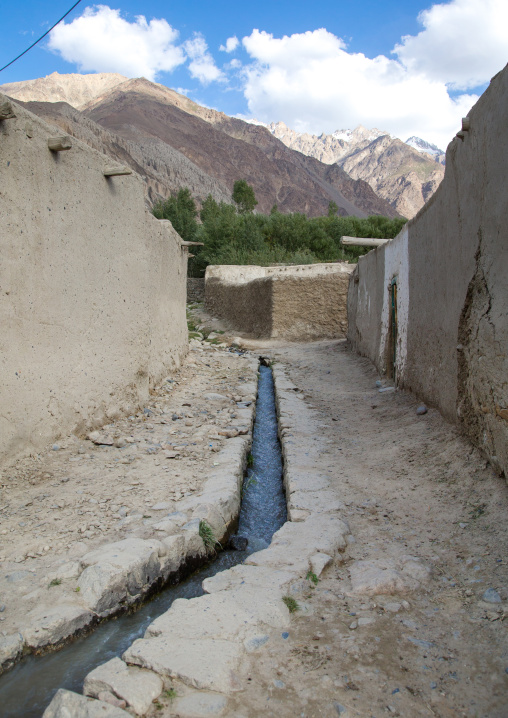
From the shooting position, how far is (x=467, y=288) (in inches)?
135

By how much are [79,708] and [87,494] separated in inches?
67.6

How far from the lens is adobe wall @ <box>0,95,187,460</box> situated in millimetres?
3193

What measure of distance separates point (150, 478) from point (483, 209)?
282cm

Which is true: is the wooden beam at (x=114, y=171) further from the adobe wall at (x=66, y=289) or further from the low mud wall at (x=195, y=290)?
the low mud wall at (x=195, y=290)

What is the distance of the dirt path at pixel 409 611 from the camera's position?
5.13 feet

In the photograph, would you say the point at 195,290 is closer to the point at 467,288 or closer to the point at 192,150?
the point at 467,288

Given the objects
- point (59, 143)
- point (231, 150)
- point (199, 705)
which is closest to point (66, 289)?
point (59, 143)

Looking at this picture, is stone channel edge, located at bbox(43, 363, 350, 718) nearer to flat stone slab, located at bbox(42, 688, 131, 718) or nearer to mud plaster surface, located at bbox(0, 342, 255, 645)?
flat stone slab, located at bbox(42, 688, 131, 718)

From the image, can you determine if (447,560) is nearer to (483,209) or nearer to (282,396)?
(483,209)

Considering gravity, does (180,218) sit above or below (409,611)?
above

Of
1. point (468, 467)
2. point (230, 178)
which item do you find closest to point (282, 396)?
point (468, 467)

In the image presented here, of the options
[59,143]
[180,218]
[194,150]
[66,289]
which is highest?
[194,150]

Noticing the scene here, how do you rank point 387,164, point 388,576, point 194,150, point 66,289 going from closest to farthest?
point 388,576 → point 66,289 → point 194,150 → point 387,164

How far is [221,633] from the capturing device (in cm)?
186
